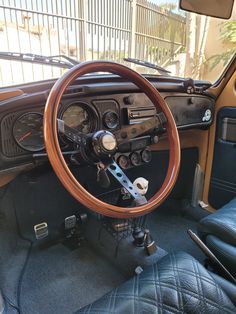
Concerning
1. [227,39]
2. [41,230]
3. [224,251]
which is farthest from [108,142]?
[227,39]

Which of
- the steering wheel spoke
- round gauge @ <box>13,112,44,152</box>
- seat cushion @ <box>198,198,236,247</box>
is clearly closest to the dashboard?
round gauge @ <box>13,112,44,152</box>

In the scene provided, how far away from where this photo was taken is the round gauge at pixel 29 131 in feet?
3.22

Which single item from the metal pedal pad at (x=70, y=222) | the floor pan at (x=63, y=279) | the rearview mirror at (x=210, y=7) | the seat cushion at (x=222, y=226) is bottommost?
the floor pan at (x=63, y=279)

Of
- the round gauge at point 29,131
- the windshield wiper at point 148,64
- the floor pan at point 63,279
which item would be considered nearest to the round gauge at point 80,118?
the round gauge at point 29,131

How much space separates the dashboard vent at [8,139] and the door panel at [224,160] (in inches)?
52.2

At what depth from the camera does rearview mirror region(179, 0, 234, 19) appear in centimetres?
125

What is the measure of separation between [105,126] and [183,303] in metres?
0.72

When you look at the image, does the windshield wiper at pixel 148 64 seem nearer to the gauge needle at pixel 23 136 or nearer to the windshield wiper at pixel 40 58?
the windshield wiper at pixel 40 58

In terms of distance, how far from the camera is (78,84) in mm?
1101

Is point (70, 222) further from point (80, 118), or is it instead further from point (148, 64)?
point (148, 64)

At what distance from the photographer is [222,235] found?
1006 millimetres

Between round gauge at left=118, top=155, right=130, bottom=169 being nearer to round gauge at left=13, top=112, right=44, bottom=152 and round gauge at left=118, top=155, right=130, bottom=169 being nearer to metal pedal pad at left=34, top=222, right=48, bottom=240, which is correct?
round gauge at left=13, top=112, right=44, bottom=152

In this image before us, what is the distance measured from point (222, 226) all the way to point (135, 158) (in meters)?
0.42

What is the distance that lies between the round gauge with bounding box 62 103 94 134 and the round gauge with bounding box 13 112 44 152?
12cm
